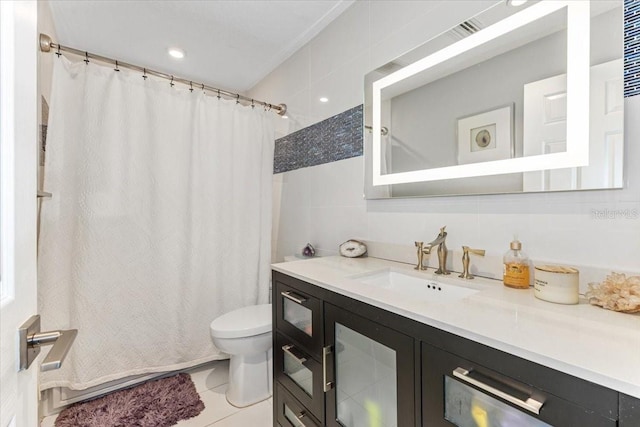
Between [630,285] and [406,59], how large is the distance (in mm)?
1207

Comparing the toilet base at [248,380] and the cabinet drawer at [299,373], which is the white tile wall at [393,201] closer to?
the cabinet drawer at [299,373]

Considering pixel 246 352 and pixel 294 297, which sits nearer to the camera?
pixel 294 297

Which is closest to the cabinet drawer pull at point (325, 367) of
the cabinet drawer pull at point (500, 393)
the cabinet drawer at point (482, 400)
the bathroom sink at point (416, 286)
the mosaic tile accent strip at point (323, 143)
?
the bathroom sink at point (416, 286)

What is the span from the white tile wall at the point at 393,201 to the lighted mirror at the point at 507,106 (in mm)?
57

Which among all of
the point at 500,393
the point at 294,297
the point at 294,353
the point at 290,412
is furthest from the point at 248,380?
the point at 500,393

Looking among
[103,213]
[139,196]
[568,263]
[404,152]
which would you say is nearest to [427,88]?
[404,152]

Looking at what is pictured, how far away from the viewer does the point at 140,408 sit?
65.0 inches

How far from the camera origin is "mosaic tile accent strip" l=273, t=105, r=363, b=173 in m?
1.69

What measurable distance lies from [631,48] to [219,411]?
238 centimetres

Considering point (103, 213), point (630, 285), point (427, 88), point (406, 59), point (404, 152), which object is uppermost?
point (406, 59)

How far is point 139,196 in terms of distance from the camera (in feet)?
5.93

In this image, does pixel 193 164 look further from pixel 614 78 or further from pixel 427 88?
pixel 614 78

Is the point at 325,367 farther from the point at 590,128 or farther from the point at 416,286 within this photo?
the point at 590,128

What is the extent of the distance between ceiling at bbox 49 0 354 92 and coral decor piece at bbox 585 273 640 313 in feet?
6.10
